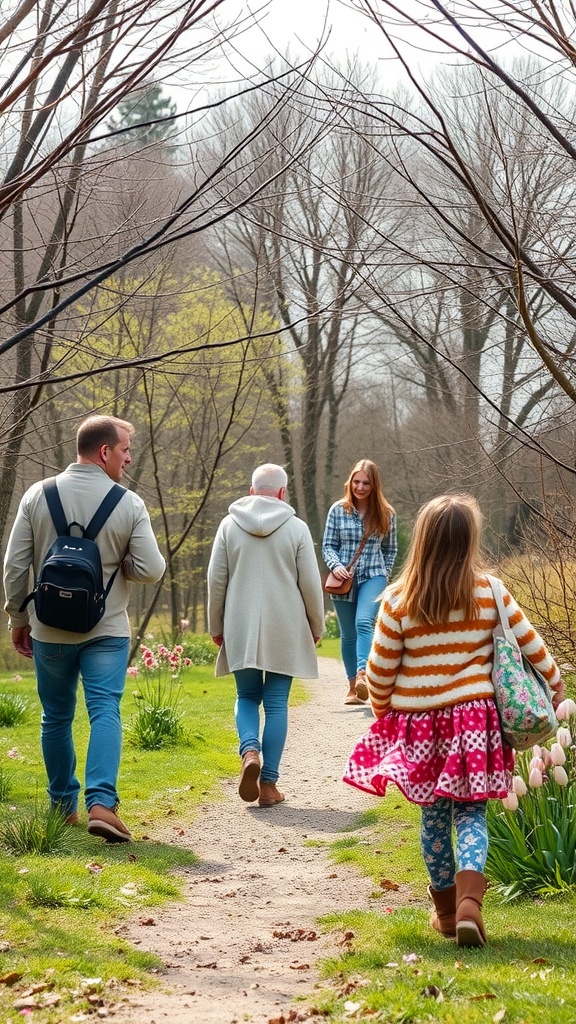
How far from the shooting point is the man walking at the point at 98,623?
5.22 metres

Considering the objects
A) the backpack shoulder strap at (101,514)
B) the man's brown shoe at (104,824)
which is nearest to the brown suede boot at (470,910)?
the man's brown shoe at (104,824)

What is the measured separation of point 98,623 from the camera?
5.21m

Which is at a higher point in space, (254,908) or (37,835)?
(37,835)

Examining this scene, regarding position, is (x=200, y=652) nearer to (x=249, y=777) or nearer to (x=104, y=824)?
(x=249, y=777)

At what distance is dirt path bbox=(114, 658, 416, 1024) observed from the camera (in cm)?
343

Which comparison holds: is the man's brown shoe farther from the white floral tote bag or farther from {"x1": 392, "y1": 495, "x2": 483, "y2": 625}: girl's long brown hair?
the white floral tote bag

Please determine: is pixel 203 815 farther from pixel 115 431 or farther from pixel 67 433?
pixel 67 433

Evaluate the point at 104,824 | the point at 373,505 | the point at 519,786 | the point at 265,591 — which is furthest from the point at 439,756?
the point at 373,505

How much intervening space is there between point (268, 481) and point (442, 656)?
3.00 metres

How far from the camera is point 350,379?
28.8 meters

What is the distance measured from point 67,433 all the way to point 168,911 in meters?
19.4

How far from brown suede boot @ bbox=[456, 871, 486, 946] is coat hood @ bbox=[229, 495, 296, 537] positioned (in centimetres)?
322

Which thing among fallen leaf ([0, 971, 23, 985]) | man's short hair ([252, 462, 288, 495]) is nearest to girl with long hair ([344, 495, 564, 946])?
fallen leaf ([0, 971, 23, 985])

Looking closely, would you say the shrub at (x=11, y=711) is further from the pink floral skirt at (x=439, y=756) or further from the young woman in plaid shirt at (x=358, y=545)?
the pink floral skirt at (x=439, y=756)
